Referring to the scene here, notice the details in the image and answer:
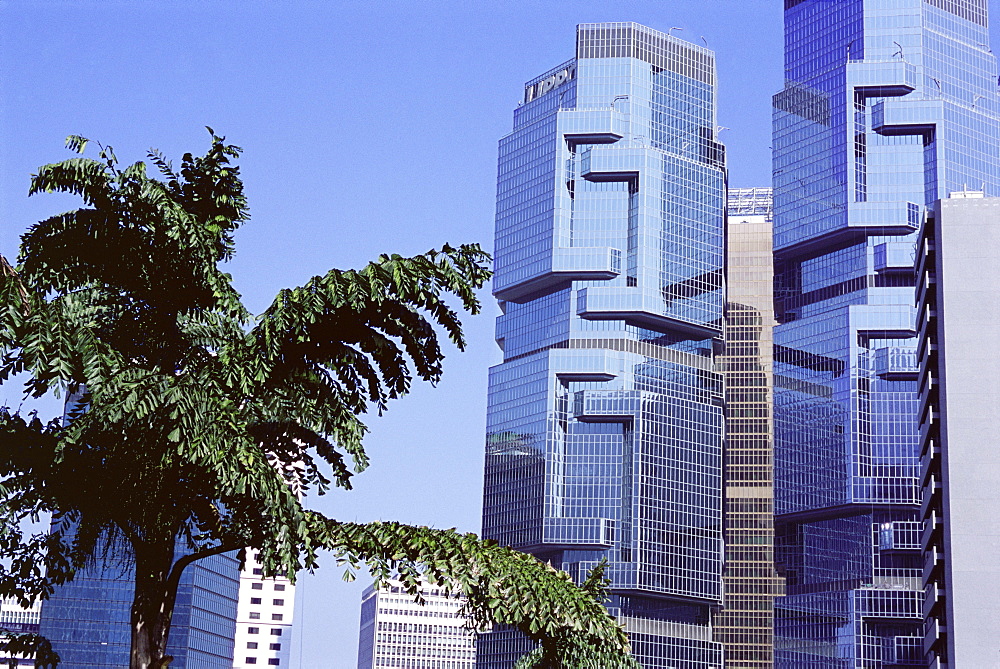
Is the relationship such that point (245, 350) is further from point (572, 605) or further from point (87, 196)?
point (572, 605)

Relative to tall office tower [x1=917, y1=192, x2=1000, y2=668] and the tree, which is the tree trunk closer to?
the tree

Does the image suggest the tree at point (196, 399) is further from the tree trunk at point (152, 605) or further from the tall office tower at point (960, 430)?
the tall office tower at point (960, 430)

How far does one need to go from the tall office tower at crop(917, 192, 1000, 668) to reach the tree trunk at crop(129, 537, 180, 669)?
10861 centimetres

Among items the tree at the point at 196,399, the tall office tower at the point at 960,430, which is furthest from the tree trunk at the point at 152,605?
the tall office tower at the point at 960,430

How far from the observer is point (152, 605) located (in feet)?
76.7

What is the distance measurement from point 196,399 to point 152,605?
12.1 ft

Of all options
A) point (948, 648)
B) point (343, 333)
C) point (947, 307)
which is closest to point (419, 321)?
point (343, 333)

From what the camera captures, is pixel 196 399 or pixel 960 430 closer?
pixel 196 399

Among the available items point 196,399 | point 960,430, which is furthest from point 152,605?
point 960,430

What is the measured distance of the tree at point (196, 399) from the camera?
2267cm

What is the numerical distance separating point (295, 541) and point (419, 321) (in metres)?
4.64

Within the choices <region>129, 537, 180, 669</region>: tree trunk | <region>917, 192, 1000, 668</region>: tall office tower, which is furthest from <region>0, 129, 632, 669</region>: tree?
<region>917, 192, 1000, 668</region>: tall office tower

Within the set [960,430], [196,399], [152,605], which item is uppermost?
[960,430]

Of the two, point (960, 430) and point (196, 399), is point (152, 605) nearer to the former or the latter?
point (196, 399)
